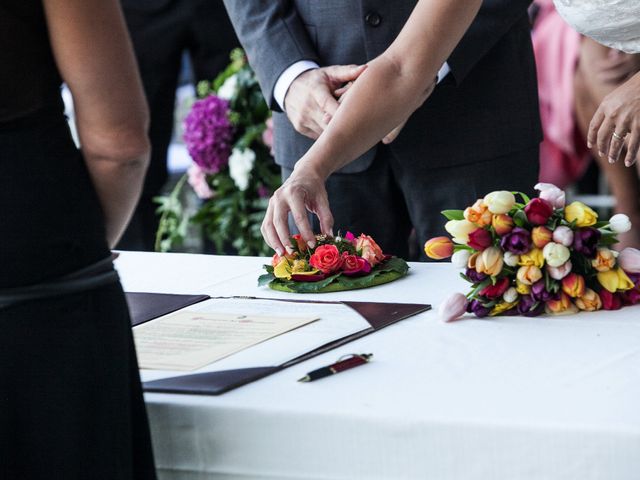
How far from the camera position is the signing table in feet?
3.00

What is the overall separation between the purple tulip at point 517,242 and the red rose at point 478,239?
22 mm

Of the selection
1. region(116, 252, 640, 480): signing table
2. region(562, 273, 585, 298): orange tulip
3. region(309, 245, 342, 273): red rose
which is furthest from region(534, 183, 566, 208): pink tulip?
region(309, 245, 342, 273): red rose

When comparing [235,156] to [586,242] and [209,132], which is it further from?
[586,242]

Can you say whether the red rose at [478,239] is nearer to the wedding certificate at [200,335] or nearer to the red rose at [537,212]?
the red rose at [537,212]

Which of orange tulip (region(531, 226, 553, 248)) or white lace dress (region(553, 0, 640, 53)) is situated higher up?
white lace dress (region(553, 0, 640, 53))

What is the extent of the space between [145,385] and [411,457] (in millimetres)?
289

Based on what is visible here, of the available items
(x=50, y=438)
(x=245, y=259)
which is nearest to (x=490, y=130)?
(x=245, y=259)

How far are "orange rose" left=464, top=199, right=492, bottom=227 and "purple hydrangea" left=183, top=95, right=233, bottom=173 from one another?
1.42 meters

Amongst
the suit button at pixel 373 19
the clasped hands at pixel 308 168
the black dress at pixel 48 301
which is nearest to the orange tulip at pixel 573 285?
the clasped hands at pixel 308 168

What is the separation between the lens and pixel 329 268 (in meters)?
1.50

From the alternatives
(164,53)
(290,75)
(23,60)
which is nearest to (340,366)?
(23,60)

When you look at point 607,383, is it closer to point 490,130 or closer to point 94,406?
point 94,406

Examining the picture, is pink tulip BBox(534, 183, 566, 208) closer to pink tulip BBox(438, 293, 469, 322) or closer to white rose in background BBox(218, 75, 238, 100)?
pink tulip BBox(438, 293, 469, 322)

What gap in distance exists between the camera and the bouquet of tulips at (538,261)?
128 cm
